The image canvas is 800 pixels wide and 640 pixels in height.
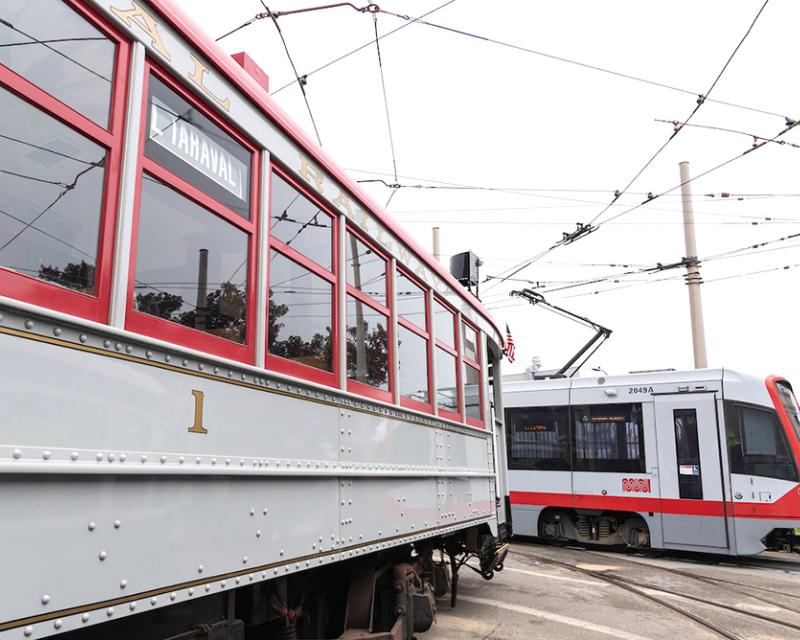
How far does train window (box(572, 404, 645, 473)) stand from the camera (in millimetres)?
9805

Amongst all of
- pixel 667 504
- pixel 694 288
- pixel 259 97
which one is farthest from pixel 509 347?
pixel 694 288

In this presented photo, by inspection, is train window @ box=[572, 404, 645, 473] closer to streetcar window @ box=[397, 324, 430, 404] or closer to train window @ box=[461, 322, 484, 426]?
train window @ box=[461, 322, 484, 426]

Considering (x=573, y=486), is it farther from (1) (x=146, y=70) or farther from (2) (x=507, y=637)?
(1) (x=146, y=70)

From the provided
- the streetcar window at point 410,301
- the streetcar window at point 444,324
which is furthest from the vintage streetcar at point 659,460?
the streetcar window at point 410,301

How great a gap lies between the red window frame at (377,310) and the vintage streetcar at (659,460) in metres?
6.83

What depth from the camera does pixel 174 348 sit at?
6.87 feet

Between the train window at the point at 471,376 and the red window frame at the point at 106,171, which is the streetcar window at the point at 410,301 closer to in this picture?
the train window at the point at 471,376

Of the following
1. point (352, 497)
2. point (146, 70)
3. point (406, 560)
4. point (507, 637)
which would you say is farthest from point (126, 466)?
point (507, 637)

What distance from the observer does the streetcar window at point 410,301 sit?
4.31 m

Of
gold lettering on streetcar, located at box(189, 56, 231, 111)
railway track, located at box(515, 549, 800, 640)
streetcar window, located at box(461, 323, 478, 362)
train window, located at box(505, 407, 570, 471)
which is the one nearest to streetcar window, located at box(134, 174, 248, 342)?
gold lettering on streetcar, located at box(189, 56, 231, 111)

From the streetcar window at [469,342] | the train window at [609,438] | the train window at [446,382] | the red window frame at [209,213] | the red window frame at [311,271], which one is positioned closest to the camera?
the red window frame at [209,213]

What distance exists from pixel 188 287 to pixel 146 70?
733mm

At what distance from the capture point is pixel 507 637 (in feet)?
17.1

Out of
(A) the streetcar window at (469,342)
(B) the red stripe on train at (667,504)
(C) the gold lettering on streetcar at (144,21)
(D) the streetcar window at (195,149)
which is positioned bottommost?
(B) the red stripe on train at (667,504)
